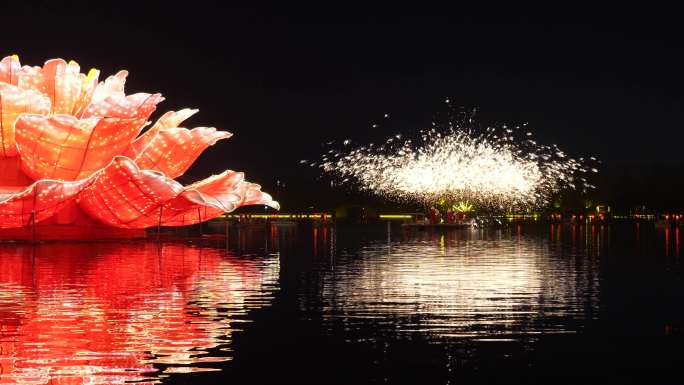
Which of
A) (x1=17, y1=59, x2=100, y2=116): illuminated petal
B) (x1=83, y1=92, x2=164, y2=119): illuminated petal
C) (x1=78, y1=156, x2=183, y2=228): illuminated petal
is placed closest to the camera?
(x1=83, y1=92, x2=164, y2=119): illuminated petal

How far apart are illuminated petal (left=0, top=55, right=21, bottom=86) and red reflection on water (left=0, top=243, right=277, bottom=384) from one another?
10.1m

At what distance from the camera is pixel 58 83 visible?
1367 inches

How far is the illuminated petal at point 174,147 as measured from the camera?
36.4 meters

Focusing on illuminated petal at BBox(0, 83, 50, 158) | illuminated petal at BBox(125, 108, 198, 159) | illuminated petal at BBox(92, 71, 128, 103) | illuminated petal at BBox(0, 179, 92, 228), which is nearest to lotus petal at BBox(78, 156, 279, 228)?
illuminated petal at BBox(0, 179, 92, 228)

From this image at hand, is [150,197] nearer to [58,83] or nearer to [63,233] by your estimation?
[63,233]

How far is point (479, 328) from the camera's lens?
12.6 meters

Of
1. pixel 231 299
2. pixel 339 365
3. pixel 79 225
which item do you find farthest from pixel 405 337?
pixel 79 225

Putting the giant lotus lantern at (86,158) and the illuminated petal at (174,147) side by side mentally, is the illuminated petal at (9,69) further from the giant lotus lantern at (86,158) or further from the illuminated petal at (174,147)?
the illuminated petal at (174,147)

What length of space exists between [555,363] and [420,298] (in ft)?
19.9

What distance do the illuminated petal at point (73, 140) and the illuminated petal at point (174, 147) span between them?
2.23 m

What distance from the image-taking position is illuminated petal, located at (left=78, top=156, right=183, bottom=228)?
108ft

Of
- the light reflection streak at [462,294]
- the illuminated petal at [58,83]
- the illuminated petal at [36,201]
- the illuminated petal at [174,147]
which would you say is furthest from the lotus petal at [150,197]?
the light reflection streak at [462,294]

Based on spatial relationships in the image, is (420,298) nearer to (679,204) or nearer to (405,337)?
(405,337)

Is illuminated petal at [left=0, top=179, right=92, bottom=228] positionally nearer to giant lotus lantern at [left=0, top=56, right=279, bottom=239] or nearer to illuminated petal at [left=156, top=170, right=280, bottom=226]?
giant lotus lantern at [left=0, top=56, right=279, bottom=239]
